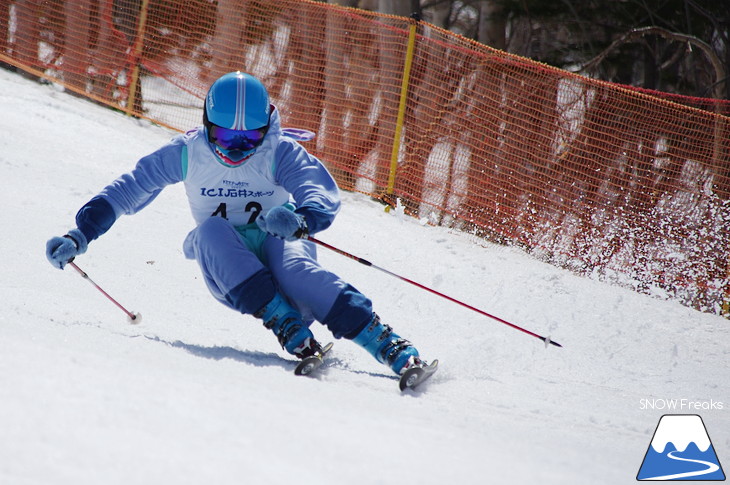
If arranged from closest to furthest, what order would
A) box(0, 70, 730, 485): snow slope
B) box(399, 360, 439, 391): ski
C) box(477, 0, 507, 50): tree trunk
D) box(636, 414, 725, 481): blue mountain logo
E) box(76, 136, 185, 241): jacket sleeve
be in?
box(0, 70, 730, 485): snow slope, box(636, 414, 725, 481): blue mountain logo, box(399, 360, 439, 391): ski, box(76, 136, 185, 241): jacket sleeve, box(477, 0, 507, 50): tree trunk

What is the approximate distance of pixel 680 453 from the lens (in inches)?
110

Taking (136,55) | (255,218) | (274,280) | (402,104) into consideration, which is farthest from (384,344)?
(136,55)

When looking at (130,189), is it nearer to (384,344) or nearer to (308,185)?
(308,185)

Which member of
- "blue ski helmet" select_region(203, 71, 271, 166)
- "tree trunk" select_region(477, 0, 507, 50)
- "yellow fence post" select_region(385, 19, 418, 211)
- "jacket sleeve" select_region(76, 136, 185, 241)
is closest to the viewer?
"blue ski helmet" select_region(203, 71, 271, 166)

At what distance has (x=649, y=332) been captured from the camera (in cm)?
512

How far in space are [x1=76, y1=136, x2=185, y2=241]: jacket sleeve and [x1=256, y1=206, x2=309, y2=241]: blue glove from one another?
70cm

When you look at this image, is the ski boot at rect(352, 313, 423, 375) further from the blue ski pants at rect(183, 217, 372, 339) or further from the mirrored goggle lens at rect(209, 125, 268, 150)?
the mirrored goggle lens at rect(209, 125, 268, 150)

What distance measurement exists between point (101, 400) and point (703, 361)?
3.87 meters

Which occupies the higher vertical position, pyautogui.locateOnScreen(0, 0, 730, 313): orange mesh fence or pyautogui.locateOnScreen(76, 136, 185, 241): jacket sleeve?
pyautogui.locateOnScreen(76, 136, 185, 241): jacket sleeve

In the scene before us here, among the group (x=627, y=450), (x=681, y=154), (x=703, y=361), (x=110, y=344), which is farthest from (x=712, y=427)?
(x=681, y=154)

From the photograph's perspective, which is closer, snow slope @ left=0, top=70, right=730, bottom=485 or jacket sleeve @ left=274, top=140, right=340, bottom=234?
snow slope @ left=0, top=70, right=730, bottom=485

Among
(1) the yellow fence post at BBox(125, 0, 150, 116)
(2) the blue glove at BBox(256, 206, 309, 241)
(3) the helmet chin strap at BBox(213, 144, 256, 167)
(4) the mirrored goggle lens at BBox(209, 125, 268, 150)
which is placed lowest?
(1) the yellow fence post at BBox(125, 0, 150, 116)

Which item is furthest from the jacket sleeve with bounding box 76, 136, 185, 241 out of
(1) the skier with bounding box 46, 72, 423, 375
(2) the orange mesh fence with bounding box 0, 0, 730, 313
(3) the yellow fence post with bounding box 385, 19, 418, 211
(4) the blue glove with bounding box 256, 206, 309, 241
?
(3) the yellow fence post with bounding box 385, 19, 418, 211

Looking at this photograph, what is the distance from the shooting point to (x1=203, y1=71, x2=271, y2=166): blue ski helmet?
140 inches
